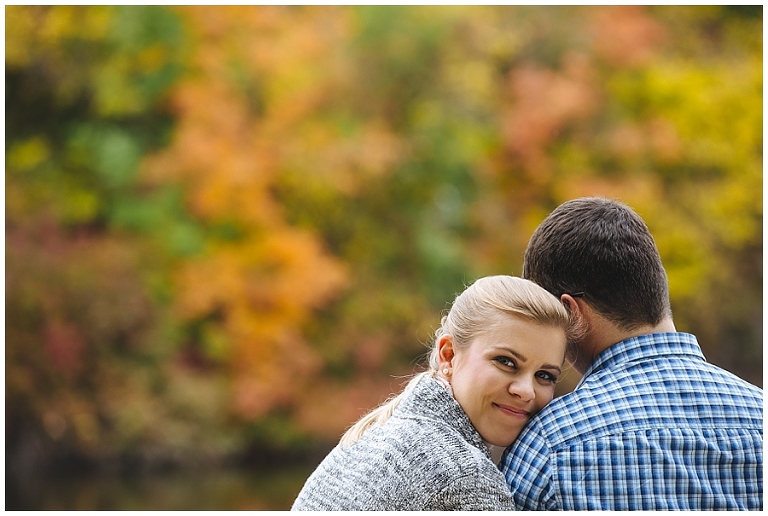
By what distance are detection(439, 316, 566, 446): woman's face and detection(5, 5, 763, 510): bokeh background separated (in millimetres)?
7214

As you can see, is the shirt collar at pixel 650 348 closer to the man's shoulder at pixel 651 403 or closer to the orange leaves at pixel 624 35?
the man's shoulder at pixel 651 403

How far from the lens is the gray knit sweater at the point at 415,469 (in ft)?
4.66

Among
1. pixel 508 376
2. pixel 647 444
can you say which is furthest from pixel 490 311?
pixel 647 444

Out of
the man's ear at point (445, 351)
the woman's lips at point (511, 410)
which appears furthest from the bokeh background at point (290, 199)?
the woman's lips at point (511, 410)

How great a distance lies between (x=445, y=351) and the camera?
1.65 m

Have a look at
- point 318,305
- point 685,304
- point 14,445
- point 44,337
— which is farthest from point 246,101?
point 685,304

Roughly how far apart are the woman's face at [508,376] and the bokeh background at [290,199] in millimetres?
7214

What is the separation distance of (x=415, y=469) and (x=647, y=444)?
366 mm

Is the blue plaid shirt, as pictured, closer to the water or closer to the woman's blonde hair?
the woman's blonde hair

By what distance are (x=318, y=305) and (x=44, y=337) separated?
9.80 feet

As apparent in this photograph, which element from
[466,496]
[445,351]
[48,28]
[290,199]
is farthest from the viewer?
[290,199]

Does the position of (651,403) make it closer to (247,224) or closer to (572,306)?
(572,306)

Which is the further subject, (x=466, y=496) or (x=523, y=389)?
(x=523, y=389)

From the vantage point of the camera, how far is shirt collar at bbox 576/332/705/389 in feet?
5.12
